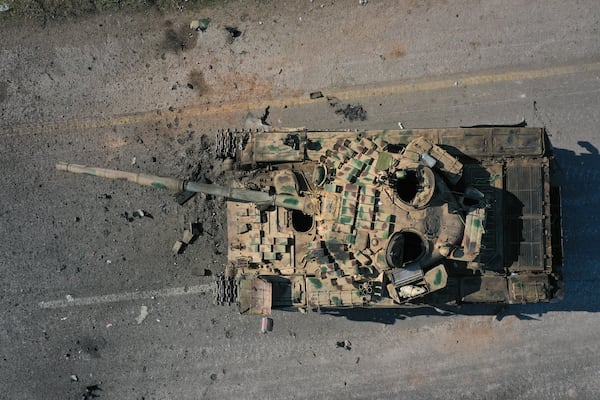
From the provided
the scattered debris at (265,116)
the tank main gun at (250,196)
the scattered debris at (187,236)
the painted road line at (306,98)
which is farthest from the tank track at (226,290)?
the painted road line at (306,98)

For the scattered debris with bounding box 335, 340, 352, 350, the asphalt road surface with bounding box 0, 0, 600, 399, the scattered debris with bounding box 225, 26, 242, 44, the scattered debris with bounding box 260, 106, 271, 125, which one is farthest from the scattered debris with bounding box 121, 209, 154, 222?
the scattered debris with bounding box 335, 340, 352, 350

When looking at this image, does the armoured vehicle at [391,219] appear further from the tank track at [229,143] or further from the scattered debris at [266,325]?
the scattered debris at [266,325]

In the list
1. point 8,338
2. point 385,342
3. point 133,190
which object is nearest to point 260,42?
point 133,190

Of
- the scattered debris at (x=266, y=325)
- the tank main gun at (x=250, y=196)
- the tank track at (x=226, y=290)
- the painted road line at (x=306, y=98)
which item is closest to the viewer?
the tank main gun at (x=250, y=196)

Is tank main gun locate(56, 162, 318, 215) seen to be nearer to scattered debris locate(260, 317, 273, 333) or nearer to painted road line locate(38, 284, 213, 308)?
painted road line locate(38, 284, 213, 308)

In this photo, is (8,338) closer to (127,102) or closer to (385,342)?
(127,102)
